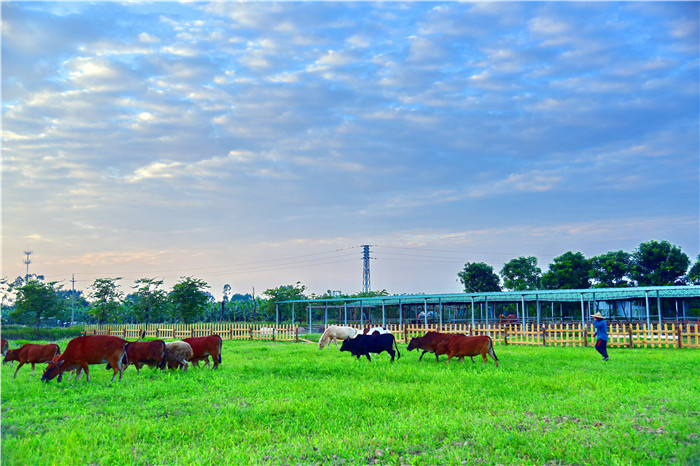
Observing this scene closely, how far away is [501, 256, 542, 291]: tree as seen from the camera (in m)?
56.7

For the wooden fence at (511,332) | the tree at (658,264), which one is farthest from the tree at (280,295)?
the tree at (658,264)

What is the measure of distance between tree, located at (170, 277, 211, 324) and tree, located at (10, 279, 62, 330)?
8976 mm

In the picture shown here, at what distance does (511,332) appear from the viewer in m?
23.6

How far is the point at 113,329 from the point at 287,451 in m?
39.0

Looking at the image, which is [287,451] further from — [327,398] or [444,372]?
[444,372]

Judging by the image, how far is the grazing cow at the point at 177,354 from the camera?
1284 cm

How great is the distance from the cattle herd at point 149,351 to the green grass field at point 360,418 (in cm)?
45

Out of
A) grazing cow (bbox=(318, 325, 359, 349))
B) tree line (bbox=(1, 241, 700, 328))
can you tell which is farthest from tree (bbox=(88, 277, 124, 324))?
grazing cow (bbox=(318, 325, 359, 349))

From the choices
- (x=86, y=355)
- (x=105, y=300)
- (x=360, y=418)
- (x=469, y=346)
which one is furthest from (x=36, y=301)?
(x=360, y=418)

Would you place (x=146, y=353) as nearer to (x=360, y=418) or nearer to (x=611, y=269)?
(x=360, y=418)

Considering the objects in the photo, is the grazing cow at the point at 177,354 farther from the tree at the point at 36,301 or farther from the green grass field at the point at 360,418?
the tree at the point at 36,301

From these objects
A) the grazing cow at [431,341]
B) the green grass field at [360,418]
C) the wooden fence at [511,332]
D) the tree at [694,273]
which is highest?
the tree at [694,273]

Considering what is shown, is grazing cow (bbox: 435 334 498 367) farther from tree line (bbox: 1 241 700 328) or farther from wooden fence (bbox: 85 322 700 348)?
tree line (bbox: 1 241 700 328)

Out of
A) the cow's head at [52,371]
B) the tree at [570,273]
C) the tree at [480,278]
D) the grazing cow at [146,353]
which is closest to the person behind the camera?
the cow's head at [52,371]
